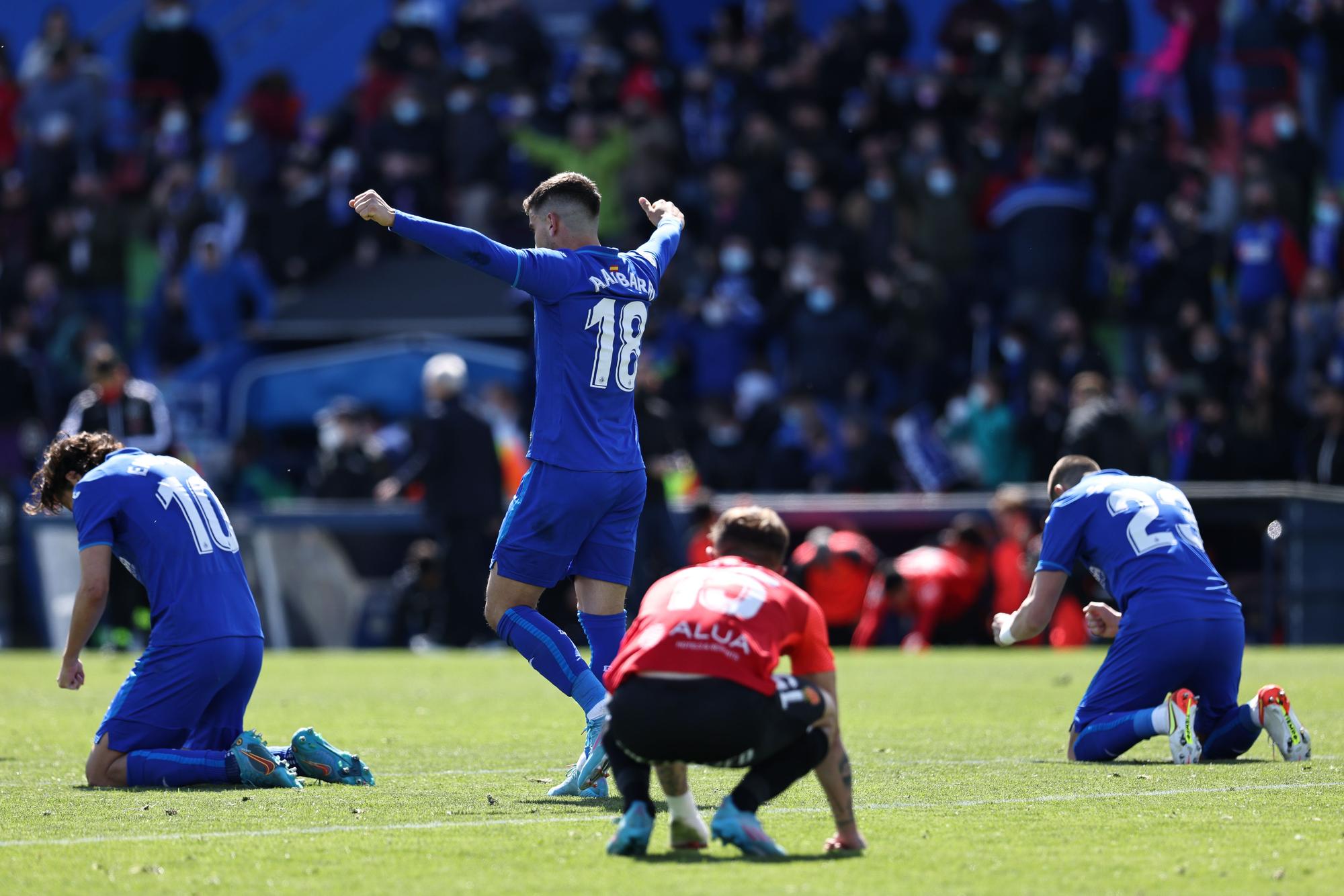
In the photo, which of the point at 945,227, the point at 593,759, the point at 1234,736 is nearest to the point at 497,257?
the point at 593,759

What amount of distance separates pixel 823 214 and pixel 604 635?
1380 centimetres

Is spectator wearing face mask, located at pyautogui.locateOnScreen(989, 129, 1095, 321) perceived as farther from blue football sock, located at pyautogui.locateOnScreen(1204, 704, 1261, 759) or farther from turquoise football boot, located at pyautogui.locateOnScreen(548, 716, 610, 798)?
turquoise football boot, located at pyautogui.locateOnScreen(548, 716, 610, 798)

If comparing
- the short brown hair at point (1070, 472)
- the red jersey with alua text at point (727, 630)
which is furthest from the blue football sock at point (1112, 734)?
the red jersey with alua text at point (727, 630)

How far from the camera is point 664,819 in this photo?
274 inches

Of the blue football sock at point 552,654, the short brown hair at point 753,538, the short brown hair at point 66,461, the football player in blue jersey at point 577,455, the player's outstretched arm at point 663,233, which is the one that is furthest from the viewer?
the player's outstretched arm at point 663,233

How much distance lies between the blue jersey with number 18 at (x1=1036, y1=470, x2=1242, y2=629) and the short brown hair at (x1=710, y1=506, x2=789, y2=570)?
2.59 meters

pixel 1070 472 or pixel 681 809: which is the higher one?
pixel 1070 472

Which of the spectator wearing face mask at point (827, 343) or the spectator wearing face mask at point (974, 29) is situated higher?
the spectator wearing face mask at point (974, 29)

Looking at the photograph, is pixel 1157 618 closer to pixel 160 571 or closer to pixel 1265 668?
pixel 160 571

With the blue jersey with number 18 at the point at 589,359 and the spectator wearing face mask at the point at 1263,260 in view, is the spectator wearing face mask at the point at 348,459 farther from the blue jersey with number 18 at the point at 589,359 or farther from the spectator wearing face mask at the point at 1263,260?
the blue jersey with number 18 at the point at 589,359

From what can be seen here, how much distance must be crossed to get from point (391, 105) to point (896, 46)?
228 inches

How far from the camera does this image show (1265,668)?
14133mm

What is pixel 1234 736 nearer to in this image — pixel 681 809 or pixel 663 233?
pixel 663 233

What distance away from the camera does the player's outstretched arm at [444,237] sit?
23.7 feet
